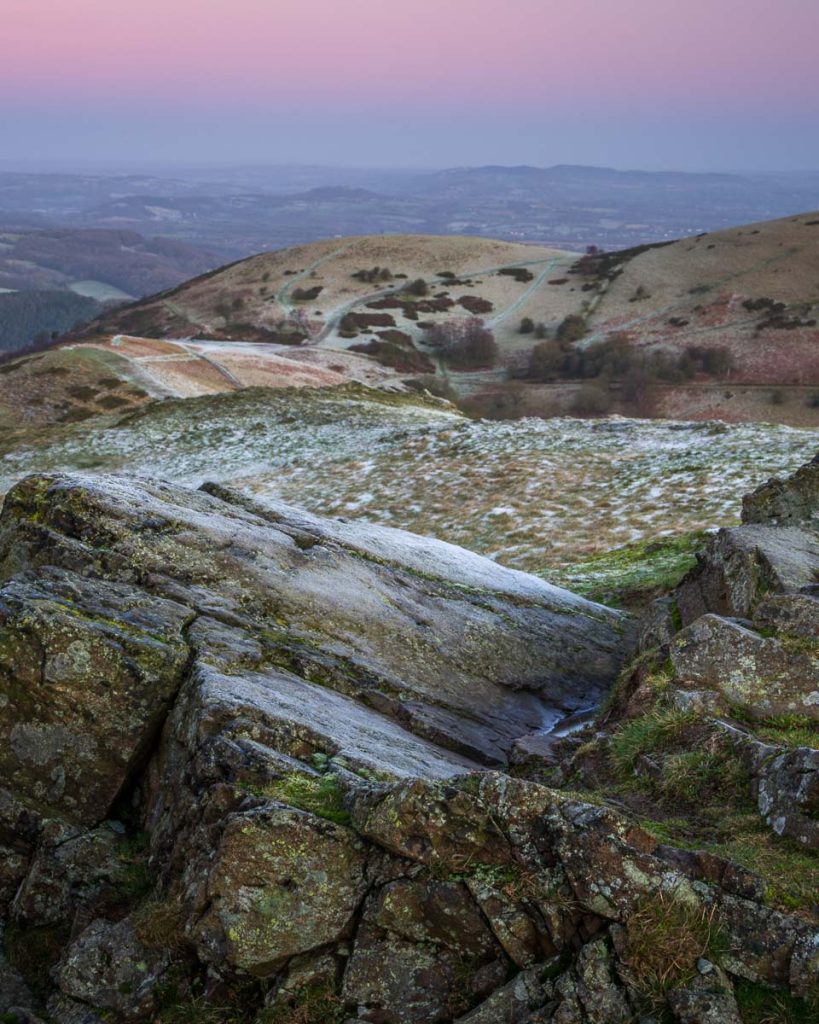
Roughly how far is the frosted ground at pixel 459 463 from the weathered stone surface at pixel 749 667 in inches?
553

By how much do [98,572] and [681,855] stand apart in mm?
8503

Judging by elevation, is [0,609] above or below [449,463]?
above

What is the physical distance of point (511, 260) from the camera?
164750mm

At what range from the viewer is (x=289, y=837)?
7.64m

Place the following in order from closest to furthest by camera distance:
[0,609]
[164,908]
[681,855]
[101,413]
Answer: [681,855]
[164,908]
[0,609]
[101,413]

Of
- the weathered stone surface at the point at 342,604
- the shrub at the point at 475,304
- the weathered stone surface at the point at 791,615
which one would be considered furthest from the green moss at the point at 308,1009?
the shrub at the point at 475,304

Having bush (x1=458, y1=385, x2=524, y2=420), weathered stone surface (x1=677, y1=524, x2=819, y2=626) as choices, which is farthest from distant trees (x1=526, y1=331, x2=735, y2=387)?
weathered stone surface (x1=677, y1=524, x2=819, y2=626)

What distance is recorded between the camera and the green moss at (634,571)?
20125 millimetres

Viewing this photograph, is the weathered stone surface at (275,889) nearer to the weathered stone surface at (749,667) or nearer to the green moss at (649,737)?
the green moss at (649,737)

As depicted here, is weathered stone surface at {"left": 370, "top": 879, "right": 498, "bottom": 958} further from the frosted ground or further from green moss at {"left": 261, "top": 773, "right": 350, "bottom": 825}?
the frosted ground

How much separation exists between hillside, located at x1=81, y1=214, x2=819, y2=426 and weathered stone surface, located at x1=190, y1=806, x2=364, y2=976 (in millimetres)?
92940

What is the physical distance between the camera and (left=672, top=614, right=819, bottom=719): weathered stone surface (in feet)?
33.7

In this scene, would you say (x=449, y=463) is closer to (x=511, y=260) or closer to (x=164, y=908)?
(x=164, y=908)

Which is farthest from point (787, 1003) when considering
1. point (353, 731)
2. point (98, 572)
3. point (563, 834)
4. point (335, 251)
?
point (335, 251)
